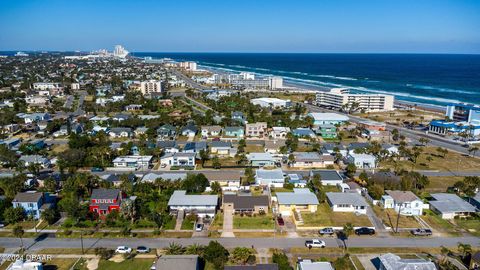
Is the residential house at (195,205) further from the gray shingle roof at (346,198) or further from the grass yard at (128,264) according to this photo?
the gray shingle roof at (346,198)

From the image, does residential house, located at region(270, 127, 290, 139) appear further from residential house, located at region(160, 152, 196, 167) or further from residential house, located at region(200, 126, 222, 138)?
residential house, located at region(160, 152, 196, 167)

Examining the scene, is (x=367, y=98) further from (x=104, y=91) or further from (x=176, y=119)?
(x=104, y=91)

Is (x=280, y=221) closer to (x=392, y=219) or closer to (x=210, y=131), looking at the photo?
(x=392, y=219)

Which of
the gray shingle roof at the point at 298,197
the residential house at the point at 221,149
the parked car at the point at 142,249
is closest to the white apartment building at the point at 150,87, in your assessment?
the residential house at the point at 221,149

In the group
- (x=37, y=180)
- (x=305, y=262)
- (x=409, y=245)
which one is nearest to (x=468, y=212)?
(x=409, y=245)

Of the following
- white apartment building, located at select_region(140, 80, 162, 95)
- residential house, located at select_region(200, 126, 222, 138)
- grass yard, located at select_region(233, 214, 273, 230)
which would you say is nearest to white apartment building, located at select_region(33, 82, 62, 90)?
white apartment building, located at select_region(140, 80, 162, 95)

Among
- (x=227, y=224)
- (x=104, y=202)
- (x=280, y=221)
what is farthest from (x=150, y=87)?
(x=280, y=221)
